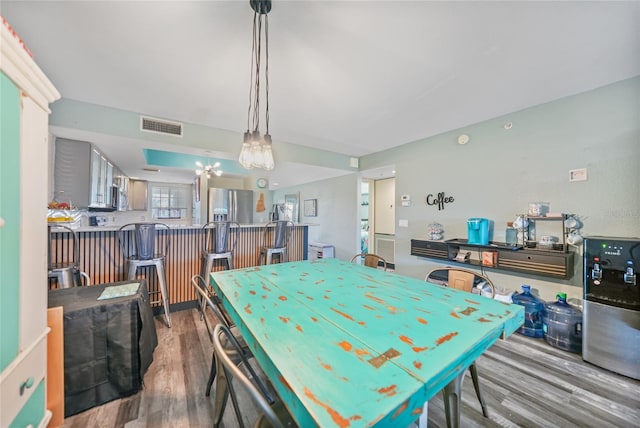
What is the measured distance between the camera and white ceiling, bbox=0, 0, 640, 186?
4.65ft

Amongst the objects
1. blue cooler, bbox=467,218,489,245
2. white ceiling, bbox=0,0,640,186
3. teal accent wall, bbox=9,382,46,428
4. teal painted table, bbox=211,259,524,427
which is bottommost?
teal accent wall, bbox=9,382,46,428

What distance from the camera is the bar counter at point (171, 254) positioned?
246 centimetres

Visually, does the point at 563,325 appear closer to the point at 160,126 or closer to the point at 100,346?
the point at 100,346

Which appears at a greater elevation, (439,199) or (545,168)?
(545,168)

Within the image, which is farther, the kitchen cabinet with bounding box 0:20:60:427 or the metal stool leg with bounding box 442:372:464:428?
the metal stool leg with bounding box 442:372:464:428

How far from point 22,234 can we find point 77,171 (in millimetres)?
2990

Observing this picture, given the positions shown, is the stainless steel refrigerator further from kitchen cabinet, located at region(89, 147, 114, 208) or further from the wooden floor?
the wooden floor

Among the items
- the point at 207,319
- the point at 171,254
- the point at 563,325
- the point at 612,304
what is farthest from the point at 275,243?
the point at 612,304

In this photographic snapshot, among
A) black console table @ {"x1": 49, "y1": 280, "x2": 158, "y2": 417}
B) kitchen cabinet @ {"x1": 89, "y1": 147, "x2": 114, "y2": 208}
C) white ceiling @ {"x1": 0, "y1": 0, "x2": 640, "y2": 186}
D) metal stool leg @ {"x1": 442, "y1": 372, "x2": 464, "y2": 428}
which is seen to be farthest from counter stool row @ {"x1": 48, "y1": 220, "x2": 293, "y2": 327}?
metal stool leg @ {"x1": 442, "y1": 372, "x2": 464, "y2": 428}

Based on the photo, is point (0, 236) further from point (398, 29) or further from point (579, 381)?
point (579, 381)

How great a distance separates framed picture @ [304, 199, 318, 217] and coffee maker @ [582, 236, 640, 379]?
4.77m

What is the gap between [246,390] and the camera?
0.63m

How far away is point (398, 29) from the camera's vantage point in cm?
155

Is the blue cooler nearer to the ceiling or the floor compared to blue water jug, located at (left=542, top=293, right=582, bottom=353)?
nearer to the ceiling
